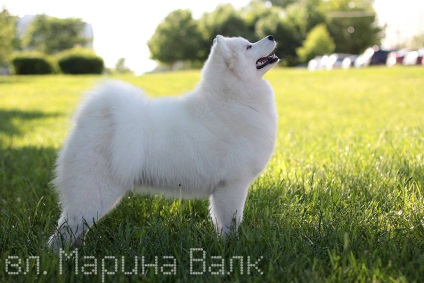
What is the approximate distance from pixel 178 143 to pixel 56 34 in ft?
215

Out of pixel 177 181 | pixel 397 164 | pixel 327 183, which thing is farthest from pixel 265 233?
pixel 397 164

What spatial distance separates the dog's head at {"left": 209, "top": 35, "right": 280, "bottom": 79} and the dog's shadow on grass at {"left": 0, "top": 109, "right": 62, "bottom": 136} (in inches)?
294


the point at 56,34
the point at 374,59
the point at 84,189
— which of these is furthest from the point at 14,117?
the point at 56,34

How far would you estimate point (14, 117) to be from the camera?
41.6 ft

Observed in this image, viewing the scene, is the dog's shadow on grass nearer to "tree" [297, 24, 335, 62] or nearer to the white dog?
the white dog

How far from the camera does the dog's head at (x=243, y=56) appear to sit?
3059 mm

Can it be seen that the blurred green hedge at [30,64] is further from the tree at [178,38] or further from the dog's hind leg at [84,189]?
the dog's hind leg at [84,189]

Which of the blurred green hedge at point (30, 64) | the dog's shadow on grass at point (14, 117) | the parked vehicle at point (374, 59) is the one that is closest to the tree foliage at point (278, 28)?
the parked vehicle at point (374, 59)

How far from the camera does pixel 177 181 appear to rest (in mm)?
3010

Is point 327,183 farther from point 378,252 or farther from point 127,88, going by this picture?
point 127,88

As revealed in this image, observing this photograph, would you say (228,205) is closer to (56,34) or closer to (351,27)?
(56,34)

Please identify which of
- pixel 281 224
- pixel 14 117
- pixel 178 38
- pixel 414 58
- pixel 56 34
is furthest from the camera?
pixel 56 34

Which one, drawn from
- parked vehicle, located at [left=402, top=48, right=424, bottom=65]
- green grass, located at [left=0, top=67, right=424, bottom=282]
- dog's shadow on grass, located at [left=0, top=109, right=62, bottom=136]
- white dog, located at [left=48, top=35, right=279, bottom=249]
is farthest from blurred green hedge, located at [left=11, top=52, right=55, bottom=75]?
white dog, located at [left=48, top=35, right=279, bottom=249]

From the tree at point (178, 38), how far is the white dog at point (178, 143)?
60.0 metres
